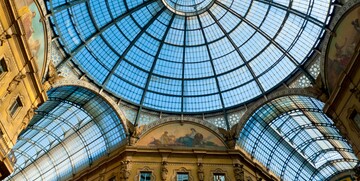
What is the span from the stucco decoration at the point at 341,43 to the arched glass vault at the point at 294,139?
5.81 metres

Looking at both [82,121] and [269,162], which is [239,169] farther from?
[82,121]

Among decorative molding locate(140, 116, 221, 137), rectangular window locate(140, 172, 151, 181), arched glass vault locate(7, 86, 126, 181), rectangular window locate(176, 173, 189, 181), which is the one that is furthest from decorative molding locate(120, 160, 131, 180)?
decorative molding locate(140, 116, 221, 137)

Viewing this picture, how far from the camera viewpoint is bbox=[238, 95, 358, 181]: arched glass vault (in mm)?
35406

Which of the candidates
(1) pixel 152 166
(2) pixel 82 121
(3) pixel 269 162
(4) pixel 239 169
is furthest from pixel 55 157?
(3) pixel 269 162

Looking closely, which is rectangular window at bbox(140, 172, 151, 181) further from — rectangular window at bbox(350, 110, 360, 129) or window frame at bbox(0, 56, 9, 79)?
rectangular window at bbox(350, 110, 360, 129)

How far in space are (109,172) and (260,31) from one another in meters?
21.2

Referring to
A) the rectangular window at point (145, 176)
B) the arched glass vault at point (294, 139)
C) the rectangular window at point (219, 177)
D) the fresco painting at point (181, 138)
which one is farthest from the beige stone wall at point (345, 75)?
the rectangular window at point (145, 176)

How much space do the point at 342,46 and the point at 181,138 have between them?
57.6 feet

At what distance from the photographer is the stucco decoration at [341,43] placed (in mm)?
23703

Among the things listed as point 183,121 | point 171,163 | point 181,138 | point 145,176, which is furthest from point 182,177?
point 183,121

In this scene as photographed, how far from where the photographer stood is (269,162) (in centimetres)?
3906

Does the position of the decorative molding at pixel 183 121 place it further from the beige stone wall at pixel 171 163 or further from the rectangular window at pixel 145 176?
the rectangular window at pixel 145 176

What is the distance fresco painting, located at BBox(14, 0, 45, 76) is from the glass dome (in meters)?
4.49

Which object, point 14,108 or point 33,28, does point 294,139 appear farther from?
point 33,28
